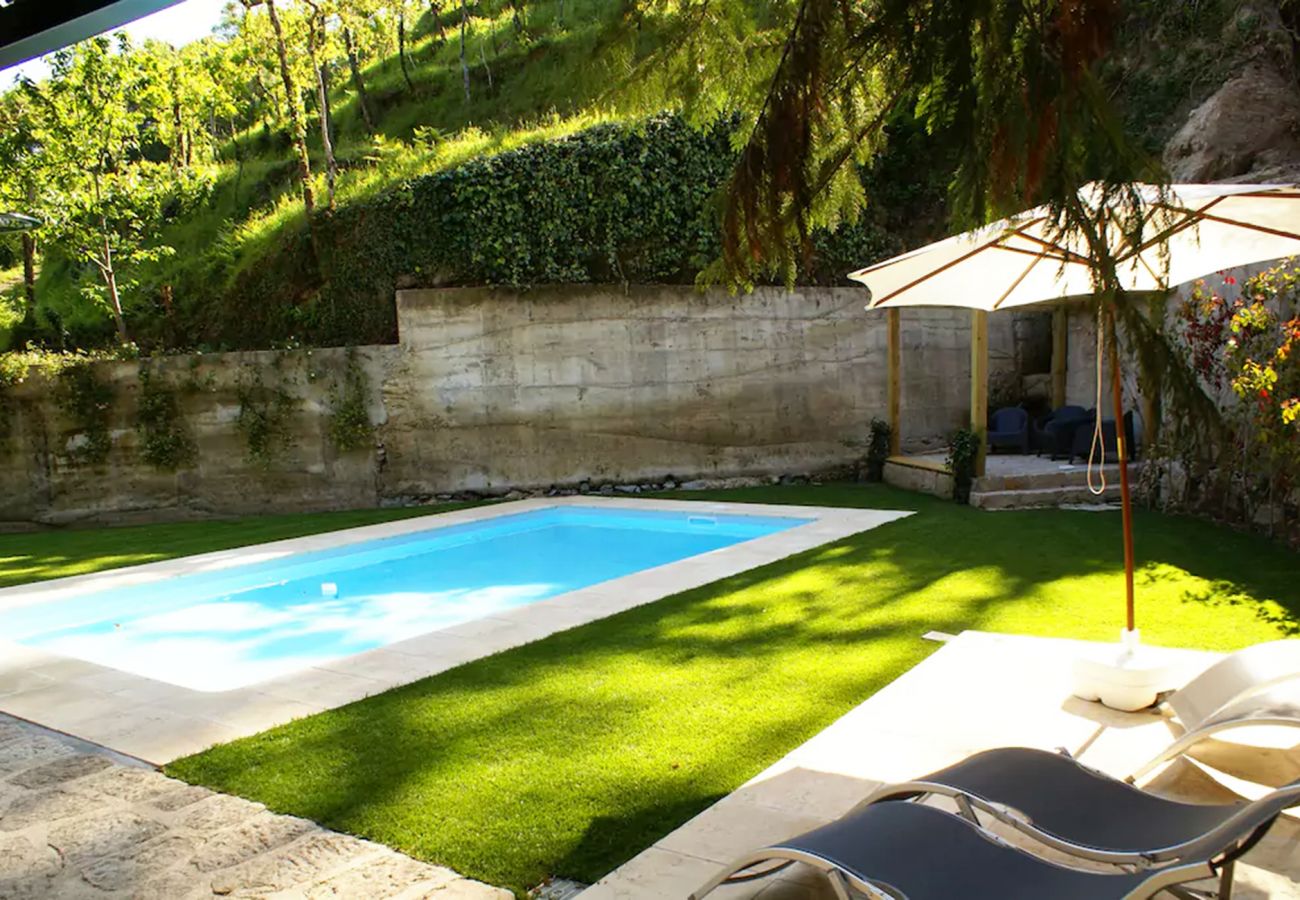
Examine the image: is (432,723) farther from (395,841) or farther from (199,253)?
(199,253)

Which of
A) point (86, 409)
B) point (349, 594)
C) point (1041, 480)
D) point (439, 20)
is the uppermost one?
point (439, 20)

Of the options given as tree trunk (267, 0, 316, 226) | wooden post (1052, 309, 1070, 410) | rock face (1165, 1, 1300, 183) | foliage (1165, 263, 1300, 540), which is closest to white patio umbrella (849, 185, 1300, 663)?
foliage (1165, 263, 1300, 540)

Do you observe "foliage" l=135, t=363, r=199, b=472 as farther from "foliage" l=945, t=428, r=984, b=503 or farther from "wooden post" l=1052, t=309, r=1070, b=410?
"wooden post" l=1052, t=309, r=1070, b=410

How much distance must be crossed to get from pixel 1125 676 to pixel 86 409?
12210 mm

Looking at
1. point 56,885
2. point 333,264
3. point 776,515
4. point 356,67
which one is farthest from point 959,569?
point 356,67

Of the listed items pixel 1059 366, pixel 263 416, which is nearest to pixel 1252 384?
pixel 1059 366

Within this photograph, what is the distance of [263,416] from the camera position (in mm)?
11531

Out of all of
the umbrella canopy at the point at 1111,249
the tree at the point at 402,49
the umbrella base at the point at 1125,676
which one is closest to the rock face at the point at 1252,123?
the umbrella canopy at the point at 1111,249

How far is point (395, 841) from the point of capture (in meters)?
2.95

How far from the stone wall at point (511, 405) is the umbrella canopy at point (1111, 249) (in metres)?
6.87

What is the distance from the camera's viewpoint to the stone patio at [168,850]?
8.82ft

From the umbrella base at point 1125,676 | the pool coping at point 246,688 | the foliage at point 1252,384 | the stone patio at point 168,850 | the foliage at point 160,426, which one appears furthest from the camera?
the foliage at point 160,426

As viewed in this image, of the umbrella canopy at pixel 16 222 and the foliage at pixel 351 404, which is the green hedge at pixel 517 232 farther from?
the umbrella canopy at pixel 16 222

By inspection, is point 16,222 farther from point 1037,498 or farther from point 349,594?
point 1037,498
